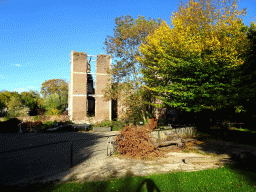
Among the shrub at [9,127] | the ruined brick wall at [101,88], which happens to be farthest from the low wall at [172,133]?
the shrub at [9,127]

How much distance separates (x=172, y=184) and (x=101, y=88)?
26.4 metres

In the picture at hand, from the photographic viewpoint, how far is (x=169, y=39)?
14.9 metres

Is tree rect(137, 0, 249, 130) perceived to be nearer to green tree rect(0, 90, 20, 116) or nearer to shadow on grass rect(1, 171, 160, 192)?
shadow on grass rect(1, 171, 160, 192)

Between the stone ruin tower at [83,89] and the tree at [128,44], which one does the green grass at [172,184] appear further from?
the stone ruin tower at [83,89]

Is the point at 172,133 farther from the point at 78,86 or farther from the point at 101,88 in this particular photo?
the point at 78,86

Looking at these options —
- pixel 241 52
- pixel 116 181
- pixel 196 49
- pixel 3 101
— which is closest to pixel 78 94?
pixel 196 49

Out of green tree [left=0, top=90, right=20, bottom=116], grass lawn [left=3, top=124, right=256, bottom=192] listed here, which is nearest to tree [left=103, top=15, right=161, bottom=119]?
grass lawn [left=3, top=124, right=256, bottom=192]

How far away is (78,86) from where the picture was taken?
3000 cm

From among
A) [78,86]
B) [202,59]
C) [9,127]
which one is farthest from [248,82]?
[9,127]

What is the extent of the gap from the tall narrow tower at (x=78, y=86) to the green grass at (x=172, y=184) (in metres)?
24.2

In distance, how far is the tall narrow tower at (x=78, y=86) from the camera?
29.1m

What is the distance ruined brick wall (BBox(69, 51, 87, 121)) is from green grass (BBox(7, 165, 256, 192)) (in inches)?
957

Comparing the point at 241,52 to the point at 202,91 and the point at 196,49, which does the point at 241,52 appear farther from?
the point at 202,91

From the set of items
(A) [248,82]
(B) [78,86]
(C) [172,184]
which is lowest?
(C) [172,184]
